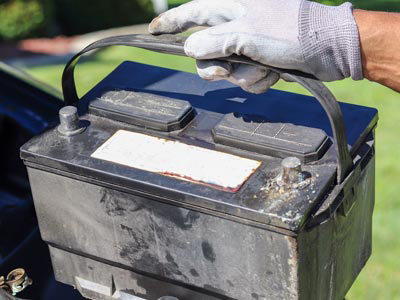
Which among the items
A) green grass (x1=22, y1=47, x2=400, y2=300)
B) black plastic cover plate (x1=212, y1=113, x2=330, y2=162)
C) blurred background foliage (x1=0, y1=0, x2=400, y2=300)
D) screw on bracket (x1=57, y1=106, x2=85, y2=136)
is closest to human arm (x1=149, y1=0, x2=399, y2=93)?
black plastic cover plate (x1=212, y1=113, x2=330, y2=162)

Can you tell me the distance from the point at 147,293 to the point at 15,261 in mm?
467

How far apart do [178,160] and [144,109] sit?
182 mm

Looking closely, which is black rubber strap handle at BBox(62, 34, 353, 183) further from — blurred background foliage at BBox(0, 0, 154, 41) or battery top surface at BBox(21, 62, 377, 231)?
blurred background foliage at BBox(0, 0, 154, 41)

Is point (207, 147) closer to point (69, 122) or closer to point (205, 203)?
point (205, 203)

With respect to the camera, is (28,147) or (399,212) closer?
(28,147)

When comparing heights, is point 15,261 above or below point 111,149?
below

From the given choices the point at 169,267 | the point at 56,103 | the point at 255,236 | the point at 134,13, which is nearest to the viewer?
the point at 255,236

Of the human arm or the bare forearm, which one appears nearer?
the human arm

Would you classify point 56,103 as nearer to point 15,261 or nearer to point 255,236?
point 15,261

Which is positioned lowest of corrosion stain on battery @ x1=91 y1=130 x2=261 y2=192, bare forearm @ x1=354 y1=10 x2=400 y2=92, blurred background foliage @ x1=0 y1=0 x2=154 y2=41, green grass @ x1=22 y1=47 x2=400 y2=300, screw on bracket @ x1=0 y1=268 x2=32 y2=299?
blurred background foliage @ x1=0 y1=0 x2=154 y2=41

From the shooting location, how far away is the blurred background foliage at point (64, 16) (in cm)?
676

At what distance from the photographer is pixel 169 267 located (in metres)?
1.50

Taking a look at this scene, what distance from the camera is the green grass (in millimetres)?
3099

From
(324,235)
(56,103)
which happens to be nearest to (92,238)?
(324,235)
